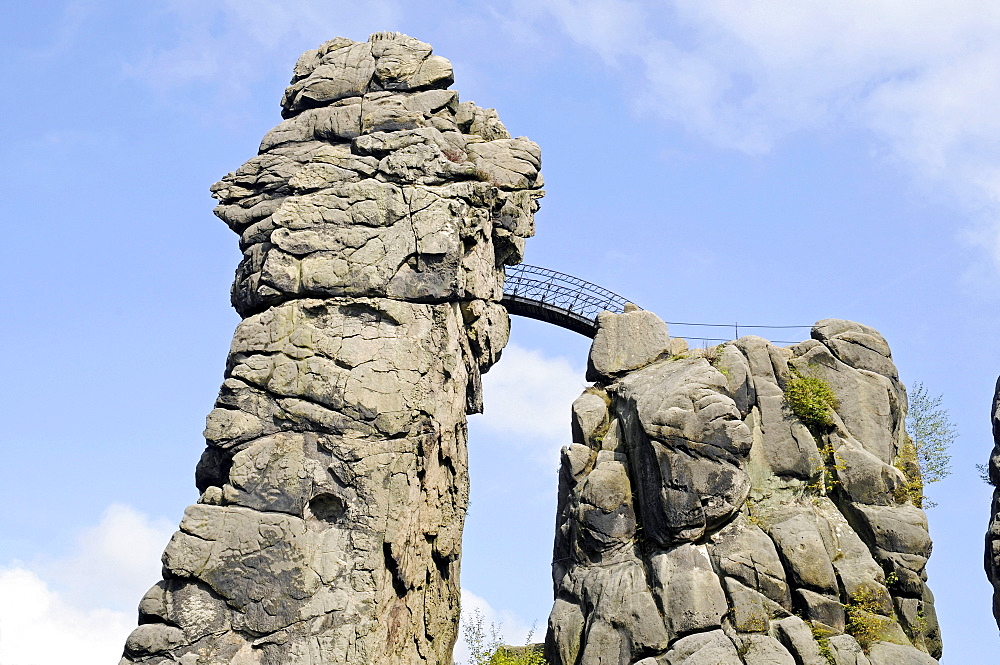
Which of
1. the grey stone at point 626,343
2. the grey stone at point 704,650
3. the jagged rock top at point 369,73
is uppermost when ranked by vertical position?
the jagged rock top at point 369,73

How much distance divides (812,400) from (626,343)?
510cm

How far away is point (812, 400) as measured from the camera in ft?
115

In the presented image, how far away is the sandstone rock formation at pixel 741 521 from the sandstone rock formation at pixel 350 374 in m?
3.49

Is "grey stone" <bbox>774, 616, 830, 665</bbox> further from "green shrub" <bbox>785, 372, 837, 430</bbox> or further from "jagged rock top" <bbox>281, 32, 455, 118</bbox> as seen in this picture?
"jagged rock top" <bbox>281, 32, 455, 118</bbox>

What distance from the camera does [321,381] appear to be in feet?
107

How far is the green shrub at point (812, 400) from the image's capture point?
35.1 metres

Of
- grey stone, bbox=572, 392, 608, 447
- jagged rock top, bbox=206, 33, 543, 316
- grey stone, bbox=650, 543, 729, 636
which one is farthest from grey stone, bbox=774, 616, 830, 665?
jagged rock top, bbox=206, 33, 543, 316

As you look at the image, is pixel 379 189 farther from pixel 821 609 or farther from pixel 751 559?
pixel 821 609

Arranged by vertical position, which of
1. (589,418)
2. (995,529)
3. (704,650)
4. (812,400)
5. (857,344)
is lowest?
(704,650)

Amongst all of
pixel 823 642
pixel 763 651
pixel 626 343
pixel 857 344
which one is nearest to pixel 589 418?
pixel 626 343

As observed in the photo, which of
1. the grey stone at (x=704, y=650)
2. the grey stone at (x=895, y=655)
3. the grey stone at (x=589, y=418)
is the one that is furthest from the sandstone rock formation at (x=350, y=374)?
the grey stone at (x=895, y=655)

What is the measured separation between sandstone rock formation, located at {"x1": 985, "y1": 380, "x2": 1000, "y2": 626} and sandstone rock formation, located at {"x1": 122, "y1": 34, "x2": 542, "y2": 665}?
13.7 metres

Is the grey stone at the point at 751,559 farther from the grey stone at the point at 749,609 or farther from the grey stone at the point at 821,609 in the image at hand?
the grey stone at the point at 821,609

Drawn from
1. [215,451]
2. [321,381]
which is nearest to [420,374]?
[321,381]
